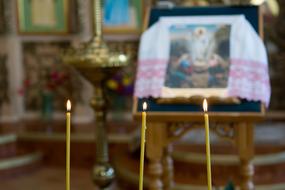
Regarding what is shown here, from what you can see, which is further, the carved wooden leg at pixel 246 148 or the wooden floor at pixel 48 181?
the wooden floor at pixel 48 181

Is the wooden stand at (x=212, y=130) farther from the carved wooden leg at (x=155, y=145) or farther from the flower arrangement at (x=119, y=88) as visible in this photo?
the flower arrangement at (x=119, y=88)

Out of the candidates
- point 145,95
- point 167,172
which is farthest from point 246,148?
point 167,172

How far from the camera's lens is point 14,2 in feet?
19.2

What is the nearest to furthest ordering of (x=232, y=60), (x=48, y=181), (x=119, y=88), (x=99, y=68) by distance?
(x=99, y=68)
(x=232, y=60)
(x=48, y=181)
(x=119, y=88)

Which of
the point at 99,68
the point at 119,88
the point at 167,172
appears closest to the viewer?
the point at 99,68

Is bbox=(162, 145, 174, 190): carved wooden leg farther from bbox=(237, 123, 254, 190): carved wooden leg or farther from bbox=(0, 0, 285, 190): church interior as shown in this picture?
bbox=(237, 123, 254, 190): carved wooden leg

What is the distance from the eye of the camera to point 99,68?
2.51 m

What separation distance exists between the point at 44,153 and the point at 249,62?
121 inches

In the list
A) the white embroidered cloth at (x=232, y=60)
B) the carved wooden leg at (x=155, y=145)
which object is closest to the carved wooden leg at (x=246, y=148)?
the white embroidered cloth at (x=232, y=60)

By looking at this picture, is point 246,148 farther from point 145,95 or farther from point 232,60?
point 145,95

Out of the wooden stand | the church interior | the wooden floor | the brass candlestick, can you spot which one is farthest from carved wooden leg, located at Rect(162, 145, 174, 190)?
the wooden floor

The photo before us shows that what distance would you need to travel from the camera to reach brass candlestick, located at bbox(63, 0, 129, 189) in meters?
2.51

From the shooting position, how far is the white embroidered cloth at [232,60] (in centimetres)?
255

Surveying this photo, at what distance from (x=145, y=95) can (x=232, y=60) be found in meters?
0.49
